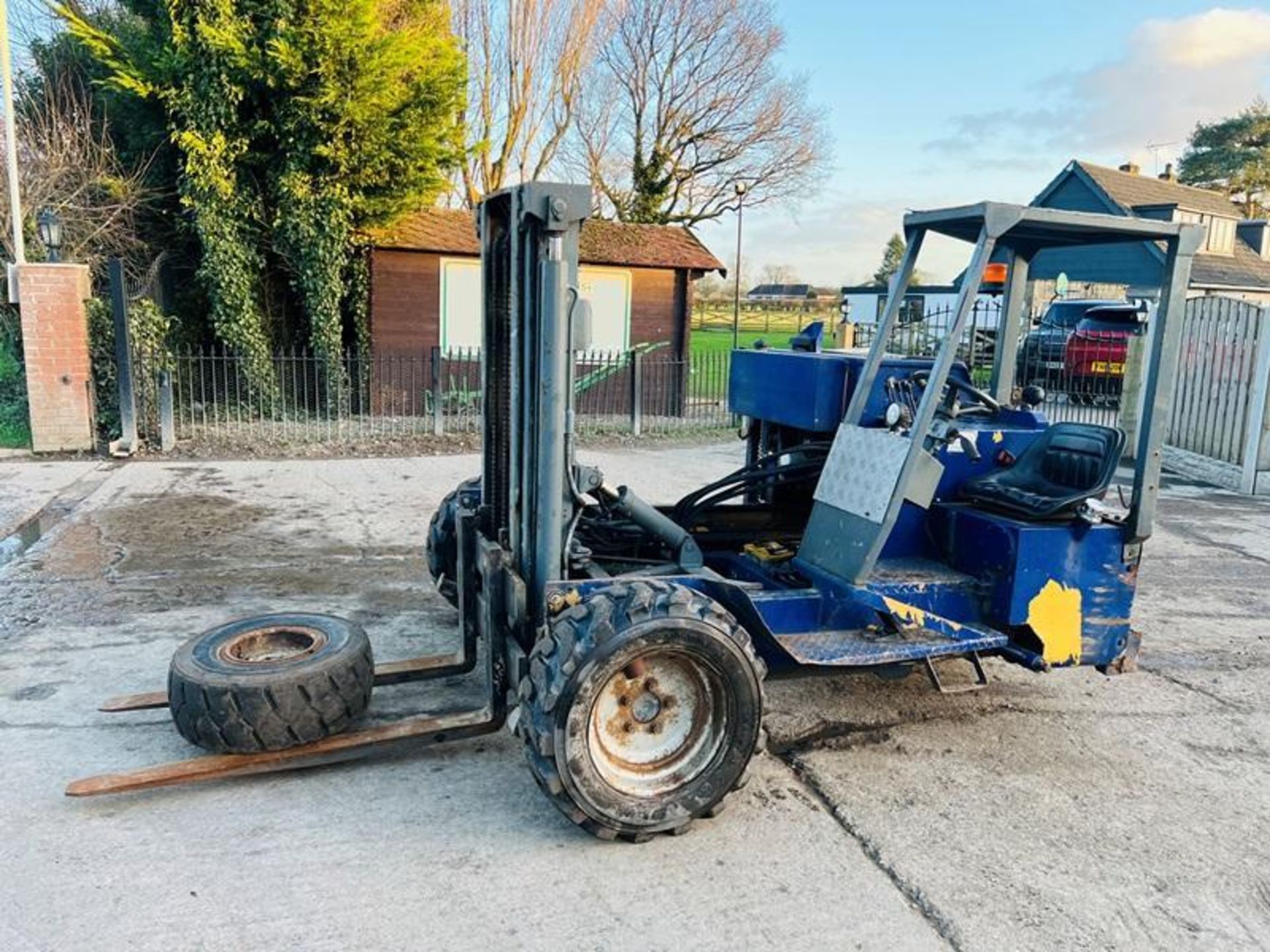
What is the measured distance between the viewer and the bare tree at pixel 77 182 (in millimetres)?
13555

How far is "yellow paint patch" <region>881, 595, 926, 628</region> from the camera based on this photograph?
400cm

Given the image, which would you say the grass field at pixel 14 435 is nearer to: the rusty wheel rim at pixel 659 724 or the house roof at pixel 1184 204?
the rusty wheel rim at pixel 659 724

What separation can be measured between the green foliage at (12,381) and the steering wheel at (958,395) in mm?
11361

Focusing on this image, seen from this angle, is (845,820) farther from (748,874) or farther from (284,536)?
(284,536)

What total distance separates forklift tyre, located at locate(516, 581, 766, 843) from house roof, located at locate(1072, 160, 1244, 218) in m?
28.6

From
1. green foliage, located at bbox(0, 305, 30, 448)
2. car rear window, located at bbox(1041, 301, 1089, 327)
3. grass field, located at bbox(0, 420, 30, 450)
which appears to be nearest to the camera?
grass field, located at bbox(0, 420, 30, 450)

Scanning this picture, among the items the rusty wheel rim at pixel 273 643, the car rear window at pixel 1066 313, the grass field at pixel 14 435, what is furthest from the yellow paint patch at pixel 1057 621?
the car rear window at pixel 1066 313

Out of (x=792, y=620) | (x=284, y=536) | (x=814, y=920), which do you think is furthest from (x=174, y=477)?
(x=814, y=920)

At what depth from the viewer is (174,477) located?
33.1ft

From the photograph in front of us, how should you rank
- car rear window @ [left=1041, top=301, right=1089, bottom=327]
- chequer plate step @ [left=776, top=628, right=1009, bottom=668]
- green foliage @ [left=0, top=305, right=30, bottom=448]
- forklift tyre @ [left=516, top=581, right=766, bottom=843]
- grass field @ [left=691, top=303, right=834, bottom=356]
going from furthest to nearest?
grass field @ [left=691, top=303, right=834, bottom=356]
car rear window @ [left=1041, top=301, right=1089, bottom=327]
green foliage @ [left=0, top=305, right=30, bottom=448]
chequer plate step @ [left=776, top=628, right=1009, bottom=668]
forklift tyre @ [left=516, top=581, right=766, bottom=843]

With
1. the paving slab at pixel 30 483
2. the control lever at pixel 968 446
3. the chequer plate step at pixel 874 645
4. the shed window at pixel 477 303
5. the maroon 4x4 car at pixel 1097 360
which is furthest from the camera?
the shed window at pixel 477 303

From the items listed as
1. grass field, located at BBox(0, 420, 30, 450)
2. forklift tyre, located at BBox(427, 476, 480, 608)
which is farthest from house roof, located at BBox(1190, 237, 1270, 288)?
grass field, located at BBox(0, 420, 30, 450)

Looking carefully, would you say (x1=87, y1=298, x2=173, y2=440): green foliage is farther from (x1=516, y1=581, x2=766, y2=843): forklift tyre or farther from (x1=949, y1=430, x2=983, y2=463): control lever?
(x1=949, y1=430, x2=983, y2=463): control lever

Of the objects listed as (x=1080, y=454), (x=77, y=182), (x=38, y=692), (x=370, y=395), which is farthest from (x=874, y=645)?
(x=77, y=182)
